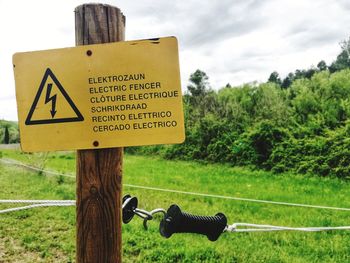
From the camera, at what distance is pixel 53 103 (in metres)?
1.30

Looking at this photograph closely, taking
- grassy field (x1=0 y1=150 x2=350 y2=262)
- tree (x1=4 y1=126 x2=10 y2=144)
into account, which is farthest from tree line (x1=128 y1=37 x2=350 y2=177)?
tree (x1=4 y1=126 x2=10 y2=144)

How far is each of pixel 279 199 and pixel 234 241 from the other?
8.89ft

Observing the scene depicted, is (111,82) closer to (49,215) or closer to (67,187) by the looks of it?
(49,215)

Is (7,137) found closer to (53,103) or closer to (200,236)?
(200,236)

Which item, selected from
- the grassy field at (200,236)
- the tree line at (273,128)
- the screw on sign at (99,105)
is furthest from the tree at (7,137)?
the screw on sign at (99,105)

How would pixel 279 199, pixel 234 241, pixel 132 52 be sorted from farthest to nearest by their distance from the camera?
pixel 279 199 → pixel 234 241 → pixel 132 52

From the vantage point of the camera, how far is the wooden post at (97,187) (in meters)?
1.31

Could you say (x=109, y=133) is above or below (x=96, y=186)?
above

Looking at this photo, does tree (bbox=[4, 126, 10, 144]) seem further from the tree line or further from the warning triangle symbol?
the warning triangle symbol

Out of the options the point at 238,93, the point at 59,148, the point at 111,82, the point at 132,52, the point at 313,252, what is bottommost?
the point at 313,252

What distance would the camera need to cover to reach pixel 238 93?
54.4ft

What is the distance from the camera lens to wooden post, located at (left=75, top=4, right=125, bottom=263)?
51.7 inches

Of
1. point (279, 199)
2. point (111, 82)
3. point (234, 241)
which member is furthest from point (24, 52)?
point (279, 199)

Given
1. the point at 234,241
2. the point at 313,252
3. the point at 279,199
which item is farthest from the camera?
the point at 279,199
